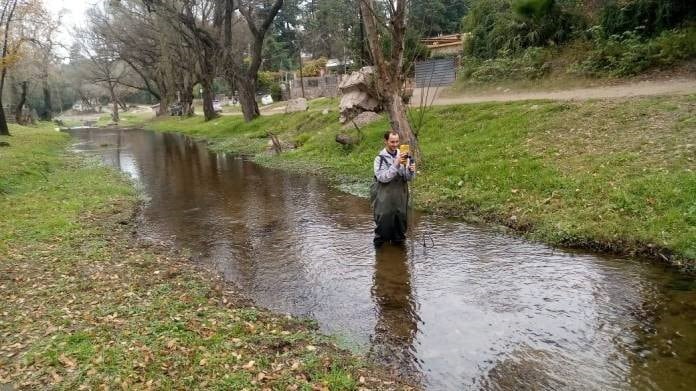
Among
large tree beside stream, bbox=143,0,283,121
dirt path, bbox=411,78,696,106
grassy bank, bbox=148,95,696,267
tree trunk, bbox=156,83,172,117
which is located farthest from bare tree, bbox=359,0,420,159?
tree trunk, bbox=156,83,172,117

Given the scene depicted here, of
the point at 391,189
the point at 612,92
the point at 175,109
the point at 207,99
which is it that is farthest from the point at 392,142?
the point at 175,109

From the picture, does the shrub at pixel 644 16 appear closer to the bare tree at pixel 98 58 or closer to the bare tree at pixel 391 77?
the bare tree at pixel 391 77

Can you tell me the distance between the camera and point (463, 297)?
24.1 ft

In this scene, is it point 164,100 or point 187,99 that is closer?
point 187,99

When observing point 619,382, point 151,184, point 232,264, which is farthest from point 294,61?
point 619,382

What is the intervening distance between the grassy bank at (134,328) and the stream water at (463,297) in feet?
2.22

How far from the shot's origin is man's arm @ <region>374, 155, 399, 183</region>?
8625 mm

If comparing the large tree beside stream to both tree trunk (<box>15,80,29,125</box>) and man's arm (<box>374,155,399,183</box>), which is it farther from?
man's arm (<box>374,155,399,183</box>)

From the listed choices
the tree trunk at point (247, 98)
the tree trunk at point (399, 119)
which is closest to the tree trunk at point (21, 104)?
the tree trunk at point (247, 98)

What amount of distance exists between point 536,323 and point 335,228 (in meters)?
5.53

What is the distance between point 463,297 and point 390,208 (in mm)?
2282

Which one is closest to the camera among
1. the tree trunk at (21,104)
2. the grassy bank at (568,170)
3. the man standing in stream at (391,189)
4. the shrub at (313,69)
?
the man standing in stream at (391,189)

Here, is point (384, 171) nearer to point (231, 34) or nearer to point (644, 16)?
point (644, 16)

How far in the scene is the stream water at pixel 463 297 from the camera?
5.50 meters
